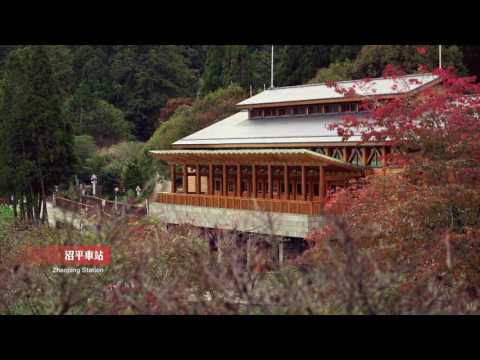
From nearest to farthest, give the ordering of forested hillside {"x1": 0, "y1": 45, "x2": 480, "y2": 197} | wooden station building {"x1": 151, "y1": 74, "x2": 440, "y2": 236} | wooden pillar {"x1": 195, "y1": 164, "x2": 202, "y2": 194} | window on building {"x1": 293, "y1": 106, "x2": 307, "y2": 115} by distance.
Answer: wooden station building {"x1": 151, "y1": 74, "x2": 440, "y2": 236} < window on building {"x1": 293, "y1": 106, "x2": 307, "y2": 115} < wooden pillar {"x1": 195, "y1": 164, "x2": 202, "y2": 194} < forested hillside {"x1": 0, "y1": 45, "x2": 480, "y2": 197}

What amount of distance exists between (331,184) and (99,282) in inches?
497

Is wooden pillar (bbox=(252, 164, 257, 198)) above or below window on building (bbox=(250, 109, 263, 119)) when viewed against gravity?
below

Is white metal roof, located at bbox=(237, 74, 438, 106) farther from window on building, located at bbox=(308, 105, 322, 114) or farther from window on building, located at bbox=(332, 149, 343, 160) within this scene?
window on building, located at bbox=(332, 149, 343, 160)

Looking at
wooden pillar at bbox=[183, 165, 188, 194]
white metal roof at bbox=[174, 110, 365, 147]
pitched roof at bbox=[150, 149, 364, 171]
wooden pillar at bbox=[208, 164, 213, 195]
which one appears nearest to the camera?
pitched roof at bbox=[150, 149, 364, 171]

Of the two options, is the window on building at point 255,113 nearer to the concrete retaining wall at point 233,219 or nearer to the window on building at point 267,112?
the window on building at point 267,112

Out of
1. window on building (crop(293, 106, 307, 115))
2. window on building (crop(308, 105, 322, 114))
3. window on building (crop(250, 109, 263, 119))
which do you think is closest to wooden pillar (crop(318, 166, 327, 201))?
window on building (crop(308, 105, 322, 114))

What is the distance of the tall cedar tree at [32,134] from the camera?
81.8 ft

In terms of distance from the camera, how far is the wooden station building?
22.9m

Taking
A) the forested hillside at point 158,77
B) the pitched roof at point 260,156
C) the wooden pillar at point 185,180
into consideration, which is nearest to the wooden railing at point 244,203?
the wooden pillar at point 185,180

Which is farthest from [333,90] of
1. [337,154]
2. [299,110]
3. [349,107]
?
[337,154]

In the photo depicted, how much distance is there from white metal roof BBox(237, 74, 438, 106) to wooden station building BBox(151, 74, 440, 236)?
5 centimetres

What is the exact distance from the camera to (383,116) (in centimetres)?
1645
